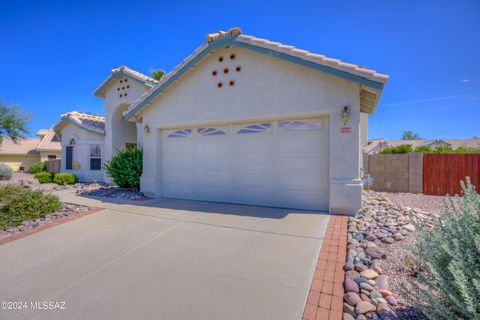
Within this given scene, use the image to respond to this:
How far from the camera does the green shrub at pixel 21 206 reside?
6109 millimetres

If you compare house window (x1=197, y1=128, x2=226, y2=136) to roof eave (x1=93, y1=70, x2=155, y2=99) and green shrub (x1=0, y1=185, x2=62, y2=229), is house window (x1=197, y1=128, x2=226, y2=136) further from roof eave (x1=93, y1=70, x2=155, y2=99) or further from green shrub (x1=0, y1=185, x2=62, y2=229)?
roof eave (x1=93, y1=70, x2=155, y2=99)

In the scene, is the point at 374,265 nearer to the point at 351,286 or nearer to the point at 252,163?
the point at 351,286

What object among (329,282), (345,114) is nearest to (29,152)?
(345,114)

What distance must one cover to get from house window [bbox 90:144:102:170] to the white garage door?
8.92 meters

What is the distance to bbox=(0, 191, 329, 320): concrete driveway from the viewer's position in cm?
276

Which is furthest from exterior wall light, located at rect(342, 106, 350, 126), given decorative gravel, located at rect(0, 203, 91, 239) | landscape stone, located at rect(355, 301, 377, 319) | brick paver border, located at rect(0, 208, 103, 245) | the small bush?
the small bush

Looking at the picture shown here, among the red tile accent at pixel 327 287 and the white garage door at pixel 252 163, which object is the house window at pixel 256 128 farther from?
the red tile accent at pixel 327 287

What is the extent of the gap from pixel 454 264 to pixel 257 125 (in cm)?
620

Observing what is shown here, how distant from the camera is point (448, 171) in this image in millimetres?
11031

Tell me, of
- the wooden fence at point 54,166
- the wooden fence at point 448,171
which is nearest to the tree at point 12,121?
the wooden fence at point 54,166

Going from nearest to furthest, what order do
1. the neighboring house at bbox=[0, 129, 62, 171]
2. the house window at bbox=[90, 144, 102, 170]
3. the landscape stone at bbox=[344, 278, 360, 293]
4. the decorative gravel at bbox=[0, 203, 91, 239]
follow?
1. the landscape stone at bbox=[344, 278, 360, 293]
2. the decorative gravel at bbox=[0, 203, 91, 239]
3. the house window at bbox=[90, 144, 102, 170]
4. the neighboring house at bbox=[0, 129, 62, 171]

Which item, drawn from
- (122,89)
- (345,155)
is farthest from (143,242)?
(122,89)

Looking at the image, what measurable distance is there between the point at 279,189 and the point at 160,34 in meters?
9.57

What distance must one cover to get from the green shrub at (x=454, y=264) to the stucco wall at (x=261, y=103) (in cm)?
382
